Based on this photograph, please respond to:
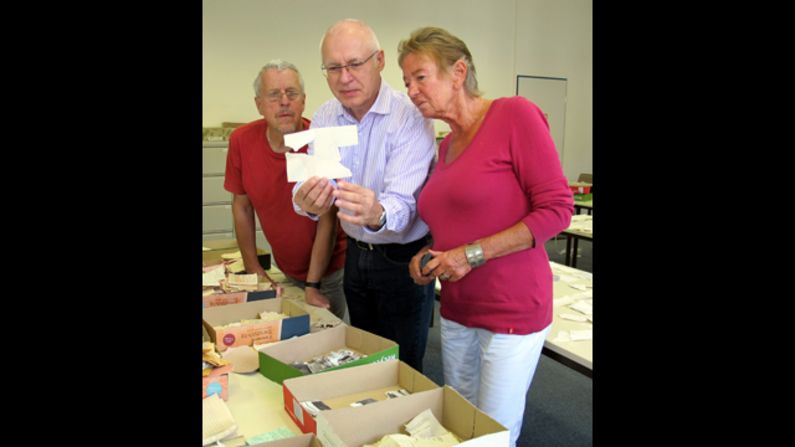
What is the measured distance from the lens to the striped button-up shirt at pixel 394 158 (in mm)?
1929

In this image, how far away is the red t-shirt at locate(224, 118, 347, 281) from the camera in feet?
8.14

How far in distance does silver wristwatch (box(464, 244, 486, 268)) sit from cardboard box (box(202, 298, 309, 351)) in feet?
2.14

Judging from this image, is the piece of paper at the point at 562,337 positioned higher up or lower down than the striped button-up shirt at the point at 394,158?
lower down

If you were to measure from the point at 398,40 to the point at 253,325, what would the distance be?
609 cm

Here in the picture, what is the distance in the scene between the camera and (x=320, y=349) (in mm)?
1816

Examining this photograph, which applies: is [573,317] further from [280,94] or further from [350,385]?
[280,94]

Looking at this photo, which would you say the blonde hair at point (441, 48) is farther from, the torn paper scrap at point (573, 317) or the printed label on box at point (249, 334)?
the torn paper scrap at point (573, 317)

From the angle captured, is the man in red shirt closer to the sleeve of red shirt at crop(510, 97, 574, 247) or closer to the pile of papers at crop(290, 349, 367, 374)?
the pile of papers at crop(290, 349, 367, 374)

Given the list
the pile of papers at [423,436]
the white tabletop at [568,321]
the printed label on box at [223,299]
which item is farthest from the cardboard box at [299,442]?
the printed label on box at [223,299]

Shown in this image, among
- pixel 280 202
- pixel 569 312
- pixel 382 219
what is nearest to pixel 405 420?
pixel 382 219
